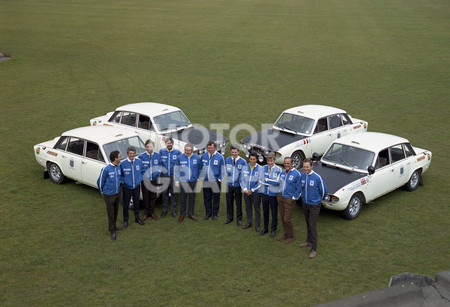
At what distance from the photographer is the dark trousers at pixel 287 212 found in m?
9.91

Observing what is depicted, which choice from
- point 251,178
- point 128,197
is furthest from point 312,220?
point 128,197

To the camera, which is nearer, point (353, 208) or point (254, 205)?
point (254, 205)

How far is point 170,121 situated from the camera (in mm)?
15195

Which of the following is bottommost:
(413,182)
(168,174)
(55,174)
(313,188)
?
(413,182)

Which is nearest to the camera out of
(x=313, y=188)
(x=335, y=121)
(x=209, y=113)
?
(x=313, y=188)

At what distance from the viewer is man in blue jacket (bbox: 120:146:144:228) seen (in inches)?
410

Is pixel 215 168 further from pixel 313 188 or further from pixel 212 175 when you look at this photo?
pixel 313 188

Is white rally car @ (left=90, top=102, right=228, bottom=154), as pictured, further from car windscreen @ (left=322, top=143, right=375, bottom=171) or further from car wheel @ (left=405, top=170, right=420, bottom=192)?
car wheel @ (left=405, top=170, right=420, bottom=192)

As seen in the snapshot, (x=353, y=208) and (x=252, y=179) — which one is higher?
(x=252, y=179)

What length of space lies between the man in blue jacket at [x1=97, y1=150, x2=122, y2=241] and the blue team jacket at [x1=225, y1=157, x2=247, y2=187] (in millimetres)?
2320

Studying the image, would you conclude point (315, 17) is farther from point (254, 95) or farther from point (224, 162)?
point (224, 162)

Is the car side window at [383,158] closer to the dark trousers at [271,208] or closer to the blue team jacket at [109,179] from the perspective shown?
the dark trousers at [271,208]

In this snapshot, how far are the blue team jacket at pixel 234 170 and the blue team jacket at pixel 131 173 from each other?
1903mm

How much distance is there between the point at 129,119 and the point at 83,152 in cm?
321
